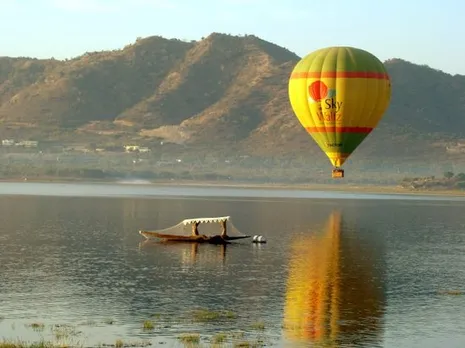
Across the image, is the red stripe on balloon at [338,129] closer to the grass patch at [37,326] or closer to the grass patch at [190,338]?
the grass patch at [190,338]

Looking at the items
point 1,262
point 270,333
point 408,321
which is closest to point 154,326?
point 270,333

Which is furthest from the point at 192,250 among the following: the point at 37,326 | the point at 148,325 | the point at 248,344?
the point at 248,344

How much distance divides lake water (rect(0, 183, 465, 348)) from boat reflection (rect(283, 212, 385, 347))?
0.36 ft

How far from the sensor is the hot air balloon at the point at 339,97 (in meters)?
112

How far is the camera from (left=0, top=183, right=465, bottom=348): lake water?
5900cm

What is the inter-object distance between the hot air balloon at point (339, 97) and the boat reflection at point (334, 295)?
1141 centimetres

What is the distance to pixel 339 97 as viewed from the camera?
11244cm

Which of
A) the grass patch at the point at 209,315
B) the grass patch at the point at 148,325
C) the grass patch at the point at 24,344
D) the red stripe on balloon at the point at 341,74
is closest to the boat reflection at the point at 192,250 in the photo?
the red stripe on balloon at the point at 341,74

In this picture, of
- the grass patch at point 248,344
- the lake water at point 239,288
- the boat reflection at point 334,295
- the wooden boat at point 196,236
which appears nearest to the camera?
the grass patch at point 248,344

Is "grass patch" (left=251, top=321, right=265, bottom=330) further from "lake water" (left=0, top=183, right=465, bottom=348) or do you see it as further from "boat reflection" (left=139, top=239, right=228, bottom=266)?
"boat reflection" (left=139, top=239, right=228, bottom=266)

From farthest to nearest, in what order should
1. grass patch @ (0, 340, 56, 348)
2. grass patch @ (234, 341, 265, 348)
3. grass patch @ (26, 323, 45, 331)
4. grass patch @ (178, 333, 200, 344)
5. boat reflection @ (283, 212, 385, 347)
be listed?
boat reflection @ (283, 212, 385, 347) → grass patch @ (26, 323, 45, 331) → grass patch @ (178, 333, 200, 344) → grass patch @ (234, 341, 265, 348) → grass patch @ (0, 340, 56, 348)

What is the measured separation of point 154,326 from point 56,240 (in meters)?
64.9

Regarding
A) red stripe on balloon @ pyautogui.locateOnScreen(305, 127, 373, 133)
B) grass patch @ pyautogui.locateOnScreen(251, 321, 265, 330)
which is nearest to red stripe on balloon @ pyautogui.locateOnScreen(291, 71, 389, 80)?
red stripe on balloon @ pyautogui.locateOnScreen(305, 127, 373, 133)

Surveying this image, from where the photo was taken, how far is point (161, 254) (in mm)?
105000
